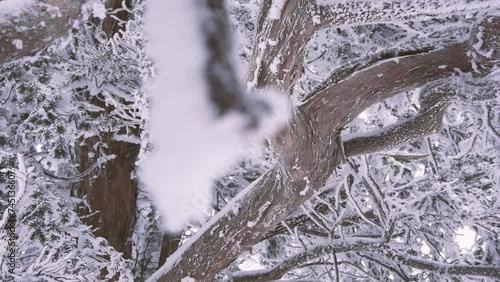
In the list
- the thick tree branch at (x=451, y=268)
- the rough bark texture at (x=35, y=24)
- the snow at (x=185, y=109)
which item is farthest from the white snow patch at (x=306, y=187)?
the thick tree branch at (x=451, y=268)

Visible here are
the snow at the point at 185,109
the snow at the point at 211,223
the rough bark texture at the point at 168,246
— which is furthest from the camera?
the rough bark texture at the point at 168,246

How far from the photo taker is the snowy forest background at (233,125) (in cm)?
161

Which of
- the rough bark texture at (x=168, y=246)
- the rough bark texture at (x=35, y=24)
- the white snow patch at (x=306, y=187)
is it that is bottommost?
the rough bark texture at (x=35, y=24)

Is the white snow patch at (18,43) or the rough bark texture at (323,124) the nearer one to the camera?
the white snow patch at (18,43)

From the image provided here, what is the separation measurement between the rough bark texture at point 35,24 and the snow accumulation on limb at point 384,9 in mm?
821

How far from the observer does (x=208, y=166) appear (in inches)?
89.4

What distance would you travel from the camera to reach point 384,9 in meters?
1.61

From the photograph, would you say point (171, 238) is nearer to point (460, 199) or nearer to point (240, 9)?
point (240, 9)

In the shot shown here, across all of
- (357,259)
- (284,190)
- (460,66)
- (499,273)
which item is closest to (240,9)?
(284,190)

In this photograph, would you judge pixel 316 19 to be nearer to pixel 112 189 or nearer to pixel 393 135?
pixel 393 135

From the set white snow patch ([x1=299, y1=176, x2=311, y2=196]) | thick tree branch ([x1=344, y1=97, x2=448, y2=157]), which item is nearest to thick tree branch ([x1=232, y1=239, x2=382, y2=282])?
thick tree branch ([x1=344, y1=97, x2=448, y2=157])

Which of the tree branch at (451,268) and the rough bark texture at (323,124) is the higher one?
the tree branch at (451,268)

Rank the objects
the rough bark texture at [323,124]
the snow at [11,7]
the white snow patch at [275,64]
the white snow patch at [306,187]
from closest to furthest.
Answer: the snow at [11,7] → the white snow patch at [275,64] → the rough bark texture at [323,124] → the white snow patch at [306,187]

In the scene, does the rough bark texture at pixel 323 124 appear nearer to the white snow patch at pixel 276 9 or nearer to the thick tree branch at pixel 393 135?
the thick tree branch at pixel 393 135
